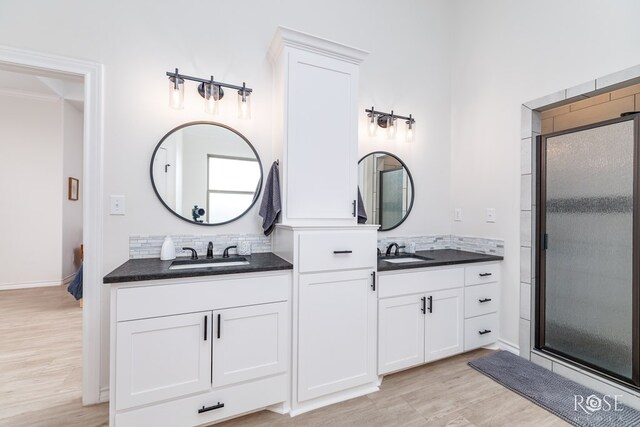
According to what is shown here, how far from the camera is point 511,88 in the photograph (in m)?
2.54

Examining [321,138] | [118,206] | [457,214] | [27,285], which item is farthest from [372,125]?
[27,285]

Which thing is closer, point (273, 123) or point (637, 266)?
point (637, 266)

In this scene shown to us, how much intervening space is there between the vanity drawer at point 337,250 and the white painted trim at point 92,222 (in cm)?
134

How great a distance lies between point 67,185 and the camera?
4684 mm

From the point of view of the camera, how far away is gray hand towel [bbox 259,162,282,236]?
6.81ft

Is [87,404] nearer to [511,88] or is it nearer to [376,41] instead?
[376,41]

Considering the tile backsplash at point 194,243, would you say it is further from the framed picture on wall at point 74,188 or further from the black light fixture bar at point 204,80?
the framed picture on wall at point 74,188

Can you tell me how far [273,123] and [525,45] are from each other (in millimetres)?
2229

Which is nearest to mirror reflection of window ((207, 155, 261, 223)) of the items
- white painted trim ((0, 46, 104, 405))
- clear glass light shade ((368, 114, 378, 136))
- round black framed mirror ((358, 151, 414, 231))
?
white painted trim ((0, 46, 104, 405))

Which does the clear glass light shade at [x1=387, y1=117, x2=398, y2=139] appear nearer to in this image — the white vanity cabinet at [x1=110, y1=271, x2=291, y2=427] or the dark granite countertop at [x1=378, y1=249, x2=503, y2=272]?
the dark granite countertop at [x1=378, y1=249, x2=503, y2=272]

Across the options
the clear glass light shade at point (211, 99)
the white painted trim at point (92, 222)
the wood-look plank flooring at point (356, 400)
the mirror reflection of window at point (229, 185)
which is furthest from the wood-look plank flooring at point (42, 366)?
the clear glass light shade at point (211, 99)

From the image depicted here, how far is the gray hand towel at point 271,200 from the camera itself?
2.07 m

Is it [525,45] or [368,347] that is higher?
[525,45]

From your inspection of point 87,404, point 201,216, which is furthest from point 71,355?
point 201,216
